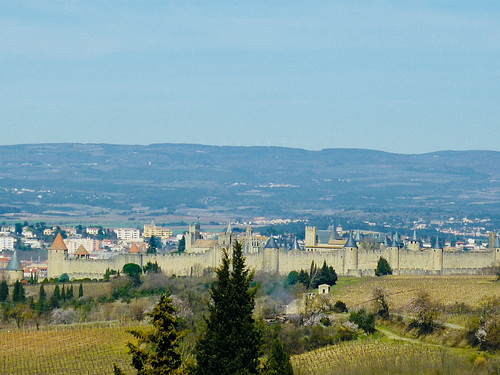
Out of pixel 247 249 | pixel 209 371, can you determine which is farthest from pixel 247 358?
pixel 247 249

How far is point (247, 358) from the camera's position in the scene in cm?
2409

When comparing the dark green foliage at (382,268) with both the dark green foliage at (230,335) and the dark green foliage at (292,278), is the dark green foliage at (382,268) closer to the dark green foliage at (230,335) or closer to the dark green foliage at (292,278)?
the dark green foliage at (292,278)

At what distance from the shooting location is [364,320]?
43.0 metres

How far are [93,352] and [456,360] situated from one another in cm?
1406

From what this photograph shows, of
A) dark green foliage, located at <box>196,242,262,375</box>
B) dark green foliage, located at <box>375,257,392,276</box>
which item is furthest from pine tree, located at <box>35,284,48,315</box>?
dark green foliage, located at <box>196,242,262,375</box>

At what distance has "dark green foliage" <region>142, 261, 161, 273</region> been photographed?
64.9m

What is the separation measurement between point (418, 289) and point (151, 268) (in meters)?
20.8

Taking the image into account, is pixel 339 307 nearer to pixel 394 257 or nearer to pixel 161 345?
pixel 394 257

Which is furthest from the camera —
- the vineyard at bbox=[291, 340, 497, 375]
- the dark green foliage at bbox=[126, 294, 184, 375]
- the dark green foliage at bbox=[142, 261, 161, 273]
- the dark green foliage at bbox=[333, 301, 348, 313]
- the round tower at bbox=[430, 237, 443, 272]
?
the dark green foliage at bbox=[142, 261, 161, 273]

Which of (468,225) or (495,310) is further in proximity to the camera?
(468,225)

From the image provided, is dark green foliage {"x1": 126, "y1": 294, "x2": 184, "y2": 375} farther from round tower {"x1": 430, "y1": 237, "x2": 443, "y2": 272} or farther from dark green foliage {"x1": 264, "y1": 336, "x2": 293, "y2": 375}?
round tower {"x1": 430, "y1": 237, "x2": 443, "y2": 272}

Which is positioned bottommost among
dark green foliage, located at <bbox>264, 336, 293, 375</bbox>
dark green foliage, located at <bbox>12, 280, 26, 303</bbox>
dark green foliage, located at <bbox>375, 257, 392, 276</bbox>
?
dark green foliage, located at <bbox>12, 280, 26, 303</bbox>

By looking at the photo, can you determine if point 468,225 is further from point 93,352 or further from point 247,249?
point 93,352

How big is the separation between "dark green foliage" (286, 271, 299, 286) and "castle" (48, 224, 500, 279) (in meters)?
2.45
